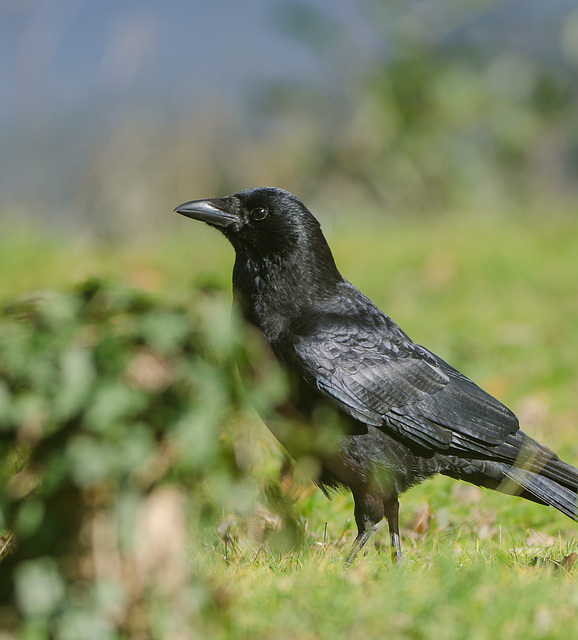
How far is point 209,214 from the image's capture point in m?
3.62

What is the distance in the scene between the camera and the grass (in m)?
2.13

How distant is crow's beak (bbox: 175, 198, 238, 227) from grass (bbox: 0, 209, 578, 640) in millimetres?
442

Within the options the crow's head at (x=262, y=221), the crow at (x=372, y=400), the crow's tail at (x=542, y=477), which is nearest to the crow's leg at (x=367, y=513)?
the crow at (x=372, y=400)

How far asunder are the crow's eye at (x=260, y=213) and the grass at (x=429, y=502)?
0.48 m

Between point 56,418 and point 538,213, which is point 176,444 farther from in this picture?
point 538,213

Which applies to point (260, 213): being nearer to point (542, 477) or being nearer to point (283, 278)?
point (283, 278)

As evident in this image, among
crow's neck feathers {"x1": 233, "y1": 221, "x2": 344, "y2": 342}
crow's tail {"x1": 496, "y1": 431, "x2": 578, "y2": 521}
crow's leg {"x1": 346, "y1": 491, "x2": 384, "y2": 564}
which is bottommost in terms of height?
crow's leg {"x1": 346, "y1": 491, "x2": 384, "y2": 564}

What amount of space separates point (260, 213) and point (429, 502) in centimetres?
153

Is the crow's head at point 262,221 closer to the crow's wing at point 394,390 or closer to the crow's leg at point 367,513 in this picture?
the crow's wing at point 394,390

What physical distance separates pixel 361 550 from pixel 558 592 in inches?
32.1

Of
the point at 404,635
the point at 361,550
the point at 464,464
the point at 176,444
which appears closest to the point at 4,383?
the point at 176,444

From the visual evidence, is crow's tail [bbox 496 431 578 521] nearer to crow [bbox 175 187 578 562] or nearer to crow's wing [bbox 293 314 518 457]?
crow [bbox 175 187 578 562]

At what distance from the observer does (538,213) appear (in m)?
10.2

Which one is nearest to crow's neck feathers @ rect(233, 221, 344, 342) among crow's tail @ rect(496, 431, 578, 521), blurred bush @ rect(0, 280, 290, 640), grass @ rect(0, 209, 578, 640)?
grass @ rect(0, 209, 578, 640)
